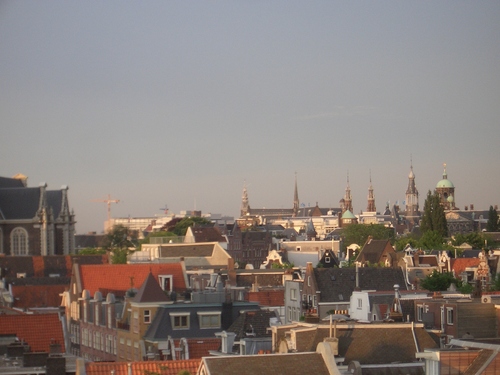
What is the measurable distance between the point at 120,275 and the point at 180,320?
43.0 feet

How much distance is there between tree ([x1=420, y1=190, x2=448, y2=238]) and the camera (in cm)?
14012

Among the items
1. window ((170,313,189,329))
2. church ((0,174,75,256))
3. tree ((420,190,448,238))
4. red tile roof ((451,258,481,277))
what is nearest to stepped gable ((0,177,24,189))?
church ((0,174,75,256))

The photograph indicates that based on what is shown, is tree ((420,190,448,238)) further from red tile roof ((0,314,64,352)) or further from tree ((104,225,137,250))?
red tile roof ((0,314,64,352))

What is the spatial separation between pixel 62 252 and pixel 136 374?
78982 mm

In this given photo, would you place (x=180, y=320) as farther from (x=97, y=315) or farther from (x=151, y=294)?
(x=97, y=315)

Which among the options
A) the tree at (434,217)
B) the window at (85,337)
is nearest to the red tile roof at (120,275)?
the window at (85,337)

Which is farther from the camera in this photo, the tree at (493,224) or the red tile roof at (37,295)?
the tree at (493,224)

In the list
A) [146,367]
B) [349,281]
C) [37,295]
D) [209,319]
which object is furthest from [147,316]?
[37,295]

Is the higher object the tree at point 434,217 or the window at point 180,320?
the tree at point 434,217

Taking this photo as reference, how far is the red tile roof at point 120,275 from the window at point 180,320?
11.8m

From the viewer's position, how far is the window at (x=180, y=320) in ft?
106

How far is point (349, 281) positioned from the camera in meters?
52.1

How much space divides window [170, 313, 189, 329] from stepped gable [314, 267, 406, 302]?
18.4 meters

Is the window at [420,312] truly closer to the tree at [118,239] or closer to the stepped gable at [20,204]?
the stepped gable at [20,204]
